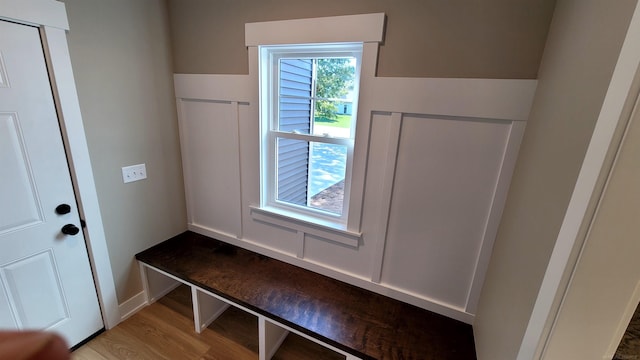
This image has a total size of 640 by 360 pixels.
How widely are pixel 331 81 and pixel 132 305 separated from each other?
2.23 meters

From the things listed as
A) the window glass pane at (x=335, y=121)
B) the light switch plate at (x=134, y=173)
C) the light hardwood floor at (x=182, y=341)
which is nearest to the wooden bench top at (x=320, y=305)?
the light hardwood floor at (x=182, y=341)

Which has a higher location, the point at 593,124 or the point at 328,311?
the point at 593,124

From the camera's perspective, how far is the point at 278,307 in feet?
5.18

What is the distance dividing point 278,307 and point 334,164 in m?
0.95

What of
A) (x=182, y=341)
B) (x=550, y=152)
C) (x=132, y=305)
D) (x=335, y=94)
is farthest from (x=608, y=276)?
(x=132, y=305)

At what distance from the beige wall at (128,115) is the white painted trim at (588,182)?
7.58 feet

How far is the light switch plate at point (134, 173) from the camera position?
1864 millimetres

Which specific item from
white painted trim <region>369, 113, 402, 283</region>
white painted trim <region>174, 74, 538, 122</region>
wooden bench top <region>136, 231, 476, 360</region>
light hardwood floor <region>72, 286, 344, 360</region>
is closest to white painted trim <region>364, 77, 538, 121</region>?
white painted trim <region>174, 74, 538, 122</region>

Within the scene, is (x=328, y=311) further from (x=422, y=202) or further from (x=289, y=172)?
(x=289, y=172)

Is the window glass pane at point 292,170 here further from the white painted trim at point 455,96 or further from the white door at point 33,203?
the white door at point 33,203

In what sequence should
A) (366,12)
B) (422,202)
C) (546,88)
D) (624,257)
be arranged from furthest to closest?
1. (422,202)
2. (366,12)
3. (546,88)
4. (624,257)

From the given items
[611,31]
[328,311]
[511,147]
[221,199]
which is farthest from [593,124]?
[221,199]

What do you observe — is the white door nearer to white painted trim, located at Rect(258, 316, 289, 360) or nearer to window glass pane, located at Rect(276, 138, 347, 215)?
white painted trim, located at Rect(258, 316, 289, 360)

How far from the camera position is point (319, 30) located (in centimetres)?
149
